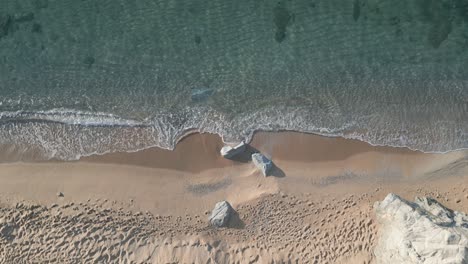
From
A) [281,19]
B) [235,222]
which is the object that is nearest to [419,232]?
[235,222]

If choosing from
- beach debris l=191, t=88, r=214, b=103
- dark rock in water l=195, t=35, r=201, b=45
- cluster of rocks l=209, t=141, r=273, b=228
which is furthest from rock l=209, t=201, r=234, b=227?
dark rock in water l=195, t=35, r=201, b=45

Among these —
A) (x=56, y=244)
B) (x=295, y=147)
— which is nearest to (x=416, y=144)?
(x=295, y=147)

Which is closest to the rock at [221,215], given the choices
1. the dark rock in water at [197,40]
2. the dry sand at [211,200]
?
the dry sand at [211,200]

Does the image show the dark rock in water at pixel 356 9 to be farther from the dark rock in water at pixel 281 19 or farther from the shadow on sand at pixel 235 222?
the shadow on sand at pixel 235 222

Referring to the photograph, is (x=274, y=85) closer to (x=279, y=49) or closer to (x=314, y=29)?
(x=279, y=49)

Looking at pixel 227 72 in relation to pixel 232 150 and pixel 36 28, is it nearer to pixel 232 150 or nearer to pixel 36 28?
pixel 232 150

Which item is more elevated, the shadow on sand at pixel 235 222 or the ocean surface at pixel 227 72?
the ocean surface at pixel 227 72

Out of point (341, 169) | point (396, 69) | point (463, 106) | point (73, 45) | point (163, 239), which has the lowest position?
point (163, 239)
